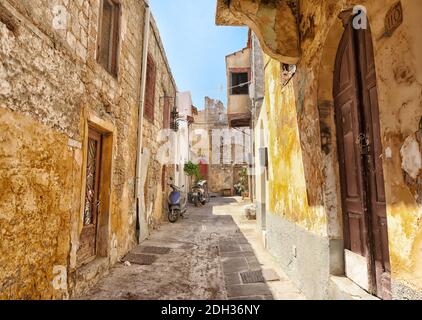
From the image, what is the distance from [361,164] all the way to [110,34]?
14.9ft

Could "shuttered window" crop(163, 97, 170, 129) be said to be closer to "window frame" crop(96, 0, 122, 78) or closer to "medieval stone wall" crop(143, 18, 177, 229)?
"medieval stone wall" crop(143, 18, 177, 229)

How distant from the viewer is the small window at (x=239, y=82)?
1287 cm

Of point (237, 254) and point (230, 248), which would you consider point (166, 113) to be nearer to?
point (230, 248)

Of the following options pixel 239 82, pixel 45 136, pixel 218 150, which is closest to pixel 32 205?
pixel 45 136

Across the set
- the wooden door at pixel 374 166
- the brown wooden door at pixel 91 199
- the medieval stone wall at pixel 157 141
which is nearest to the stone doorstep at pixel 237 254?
the brown wooden door at pixel 91 199

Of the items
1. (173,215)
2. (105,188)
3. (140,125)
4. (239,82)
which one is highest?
(239,82)

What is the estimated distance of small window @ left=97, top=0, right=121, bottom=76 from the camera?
4.65 meters

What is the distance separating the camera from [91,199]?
4.17 meters

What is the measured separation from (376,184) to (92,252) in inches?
152

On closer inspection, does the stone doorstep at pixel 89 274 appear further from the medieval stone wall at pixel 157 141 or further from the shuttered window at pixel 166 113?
the shuttered window at pixel 166 113

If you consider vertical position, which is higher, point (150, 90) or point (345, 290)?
point (150, 90)

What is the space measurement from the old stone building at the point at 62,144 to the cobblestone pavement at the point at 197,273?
386 mm

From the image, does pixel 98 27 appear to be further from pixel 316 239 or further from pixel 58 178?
pixel 316 239

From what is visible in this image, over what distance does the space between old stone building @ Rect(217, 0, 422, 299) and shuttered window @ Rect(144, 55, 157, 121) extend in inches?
161
